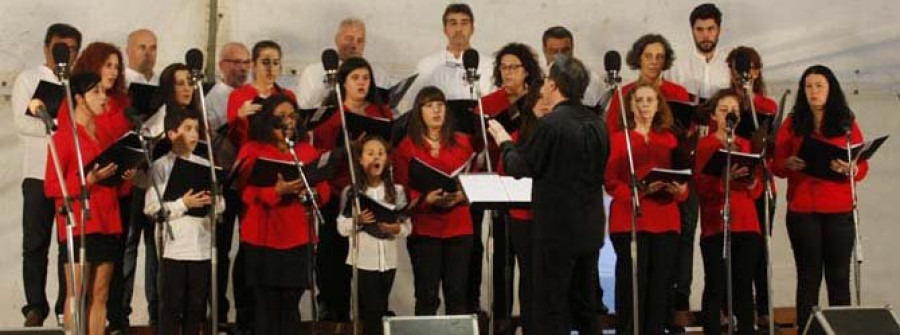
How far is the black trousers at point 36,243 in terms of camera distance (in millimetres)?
7230

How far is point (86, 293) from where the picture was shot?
22.1ft

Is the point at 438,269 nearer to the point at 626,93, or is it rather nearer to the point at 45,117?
the point at 626,93

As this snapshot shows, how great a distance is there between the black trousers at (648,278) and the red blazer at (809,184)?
758 mm

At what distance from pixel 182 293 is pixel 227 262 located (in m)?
0.78

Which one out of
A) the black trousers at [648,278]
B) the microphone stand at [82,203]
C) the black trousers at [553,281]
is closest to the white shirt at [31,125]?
the microphone stand at [82,203]

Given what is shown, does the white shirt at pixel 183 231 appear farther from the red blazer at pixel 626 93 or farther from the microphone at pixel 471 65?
the red blazer at pixel 626 93

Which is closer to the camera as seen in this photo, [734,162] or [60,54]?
[60,54]

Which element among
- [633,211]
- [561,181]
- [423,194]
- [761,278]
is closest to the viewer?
[561,181]

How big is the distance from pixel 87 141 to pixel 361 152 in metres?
1.31

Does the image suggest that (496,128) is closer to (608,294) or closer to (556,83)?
(556,83)

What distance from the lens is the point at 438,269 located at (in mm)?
7062

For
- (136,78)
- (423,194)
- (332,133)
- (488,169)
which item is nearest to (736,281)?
(488,169)

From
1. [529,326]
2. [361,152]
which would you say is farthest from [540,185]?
[361,152]

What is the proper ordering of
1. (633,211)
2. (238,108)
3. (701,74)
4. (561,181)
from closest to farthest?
(561,181), (633,211), (238,108), (701,74)
